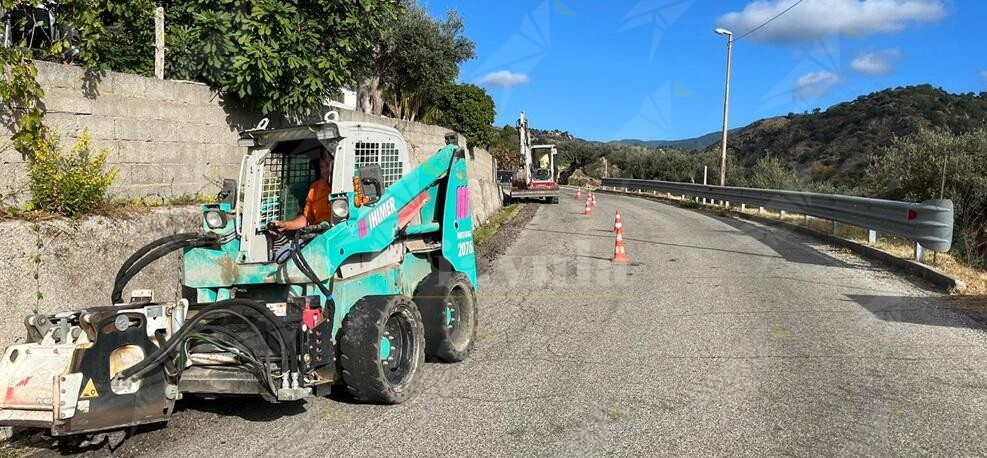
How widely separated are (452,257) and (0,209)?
4.10 meters

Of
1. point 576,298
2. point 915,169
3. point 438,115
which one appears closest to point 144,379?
point 576,298

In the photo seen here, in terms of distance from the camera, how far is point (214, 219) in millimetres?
5641

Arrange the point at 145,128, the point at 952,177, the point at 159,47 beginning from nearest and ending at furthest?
the point at 145,128, the point at 159,47, the point at 952,177

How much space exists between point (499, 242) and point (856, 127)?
4464 cm

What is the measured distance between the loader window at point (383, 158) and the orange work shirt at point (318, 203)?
0.37 metres

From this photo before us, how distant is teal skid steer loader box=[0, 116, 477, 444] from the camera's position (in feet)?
13.8

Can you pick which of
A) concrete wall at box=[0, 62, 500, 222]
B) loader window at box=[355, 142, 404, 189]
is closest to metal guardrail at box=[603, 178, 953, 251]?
loader window at box=[355, 142, 404, 189]

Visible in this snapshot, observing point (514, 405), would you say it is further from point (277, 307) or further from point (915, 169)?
point (915, 169)

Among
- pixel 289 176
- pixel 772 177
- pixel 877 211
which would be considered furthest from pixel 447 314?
pixel 772 177

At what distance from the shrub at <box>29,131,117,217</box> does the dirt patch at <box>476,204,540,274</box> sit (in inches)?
266

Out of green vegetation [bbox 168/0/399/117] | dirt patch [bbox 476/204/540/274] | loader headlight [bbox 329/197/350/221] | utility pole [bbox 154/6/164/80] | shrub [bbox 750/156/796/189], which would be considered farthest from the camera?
shrub [bbox 750/156/796/189]

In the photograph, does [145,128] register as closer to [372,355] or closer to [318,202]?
[318,202]

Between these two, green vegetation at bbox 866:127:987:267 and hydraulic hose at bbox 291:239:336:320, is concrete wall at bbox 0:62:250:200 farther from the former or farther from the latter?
green vegetation at bbox 866:127:987:267

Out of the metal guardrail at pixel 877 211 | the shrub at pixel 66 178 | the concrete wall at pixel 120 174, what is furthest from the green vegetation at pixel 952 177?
the shrub at pixel 66 178
